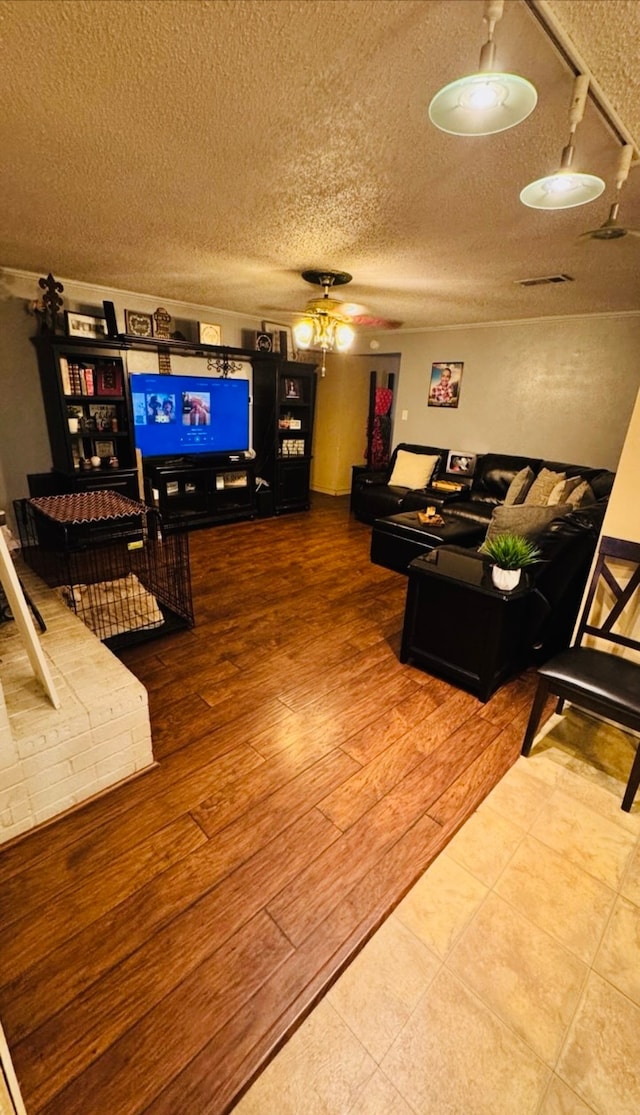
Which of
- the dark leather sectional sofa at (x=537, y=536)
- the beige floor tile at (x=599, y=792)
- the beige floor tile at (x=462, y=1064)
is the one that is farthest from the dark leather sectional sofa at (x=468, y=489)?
the beige floor tile at (x=462, y=1064)

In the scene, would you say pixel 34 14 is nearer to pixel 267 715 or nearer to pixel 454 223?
pixel 454 223

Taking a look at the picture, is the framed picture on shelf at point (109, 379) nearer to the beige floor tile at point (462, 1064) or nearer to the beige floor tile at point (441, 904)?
the beige floor tile at point (441, 904)

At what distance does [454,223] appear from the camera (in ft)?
7.45

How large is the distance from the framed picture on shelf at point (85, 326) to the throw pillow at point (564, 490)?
13.8 ft

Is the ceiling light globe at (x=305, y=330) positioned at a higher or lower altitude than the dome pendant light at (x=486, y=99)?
lower

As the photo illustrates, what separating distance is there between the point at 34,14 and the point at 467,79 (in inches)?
41.8

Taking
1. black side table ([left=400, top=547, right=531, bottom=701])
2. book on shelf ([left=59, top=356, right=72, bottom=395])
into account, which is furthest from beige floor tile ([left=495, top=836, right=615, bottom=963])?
book on shelf ([left=59, top=356, right=72, bottom=395])

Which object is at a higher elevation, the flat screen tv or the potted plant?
the flat screen tv

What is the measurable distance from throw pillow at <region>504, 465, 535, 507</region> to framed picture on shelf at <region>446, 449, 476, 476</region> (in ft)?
2.78

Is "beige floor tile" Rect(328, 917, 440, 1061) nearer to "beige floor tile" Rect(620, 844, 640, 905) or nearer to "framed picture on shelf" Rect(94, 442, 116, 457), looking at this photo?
"beige floor tile" Rect(620, 844, 640, 905)

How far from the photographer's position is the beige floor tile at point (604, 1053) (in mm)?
1051

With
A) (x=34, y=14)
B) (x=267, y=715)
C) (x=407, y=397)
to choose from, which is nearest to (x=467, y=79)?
(x=34, y=14)

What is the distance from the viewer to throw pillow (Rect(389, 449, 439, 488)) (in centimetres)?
527

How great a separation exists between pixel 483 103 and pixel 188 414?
14.4 feet
